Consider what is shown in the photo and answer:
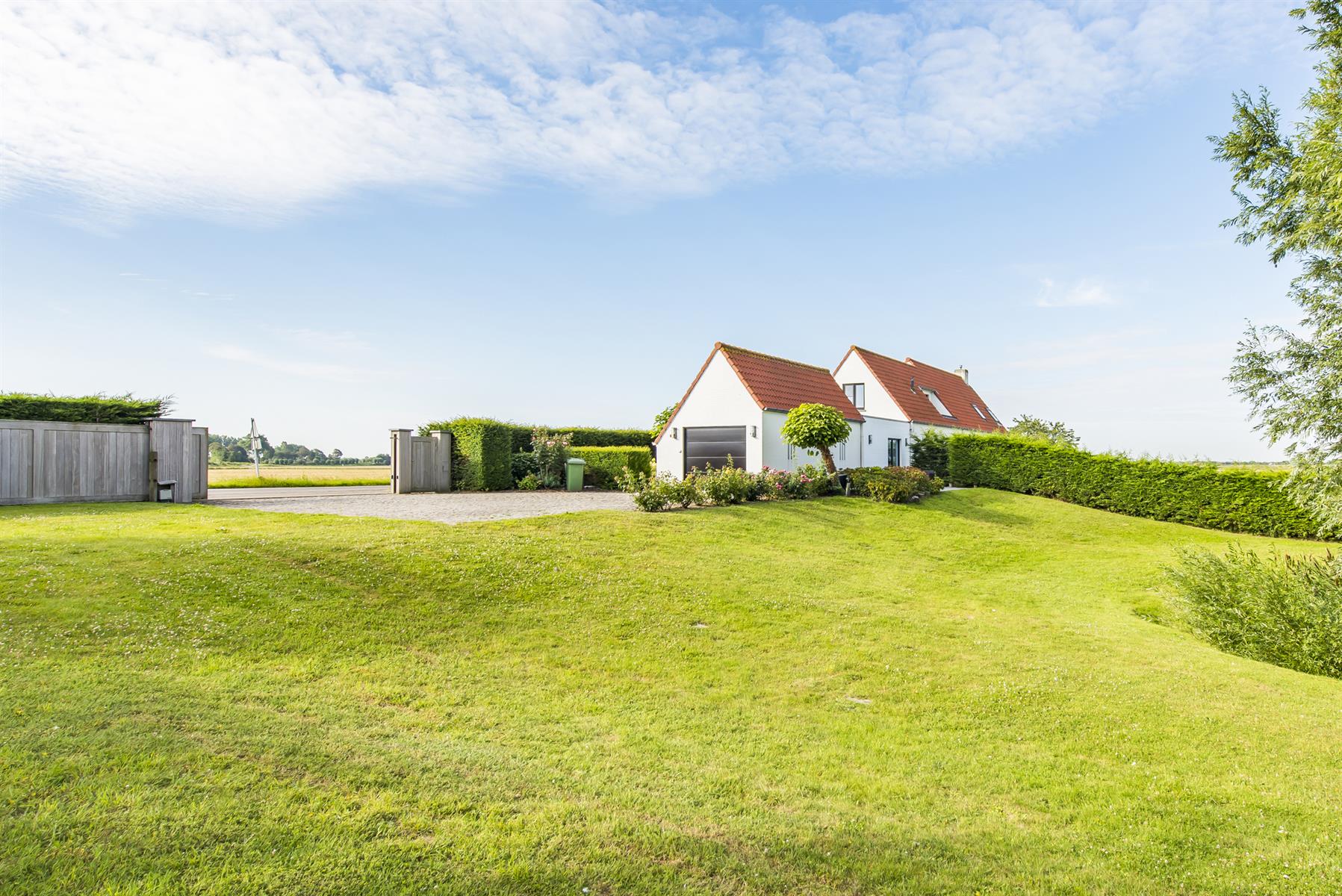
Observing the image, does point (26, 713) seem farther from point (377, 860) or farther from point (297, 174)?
point (297, 174)

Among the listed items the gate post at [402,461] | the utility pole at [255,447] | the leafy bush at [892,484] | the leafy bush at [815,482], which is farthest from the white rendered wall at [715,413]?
the utility pole at [255,447]

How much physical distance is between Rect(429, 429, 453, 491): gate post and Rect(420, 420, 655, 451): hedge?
0.73 m

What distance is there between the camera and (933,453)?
2950 cm

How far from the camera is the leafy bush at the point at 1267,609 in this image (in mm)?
9398

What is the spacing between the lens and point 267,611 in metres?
7.36

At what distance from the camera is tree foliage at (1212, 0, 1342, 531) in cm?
1284

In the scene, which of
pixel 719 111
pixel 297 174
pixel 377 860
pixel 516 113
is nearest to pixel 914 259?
pixel 719 111

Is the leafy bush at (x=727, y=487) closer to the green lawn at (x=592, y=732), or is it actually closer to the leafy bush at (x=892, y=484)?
the leafy bush at (x=892, y=484)

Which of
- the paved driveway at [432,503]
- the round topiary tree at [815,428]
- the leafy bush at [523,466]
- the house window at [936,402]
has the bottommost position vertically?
the paved driveway at [432,503]

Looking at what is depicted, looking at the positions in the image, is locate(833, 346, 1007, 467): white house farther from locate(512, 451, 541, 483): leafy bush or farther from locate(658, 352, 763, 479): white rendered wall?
locate(512, 451, 541, 483): leafy bush

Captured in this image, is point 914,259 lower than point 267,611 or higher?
higher

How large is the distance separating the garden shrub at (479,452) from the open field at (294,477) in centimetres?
254

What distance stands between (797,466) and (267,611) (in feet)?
57.9

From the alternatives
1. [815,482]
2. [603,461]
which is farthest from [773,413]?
[603,461]
